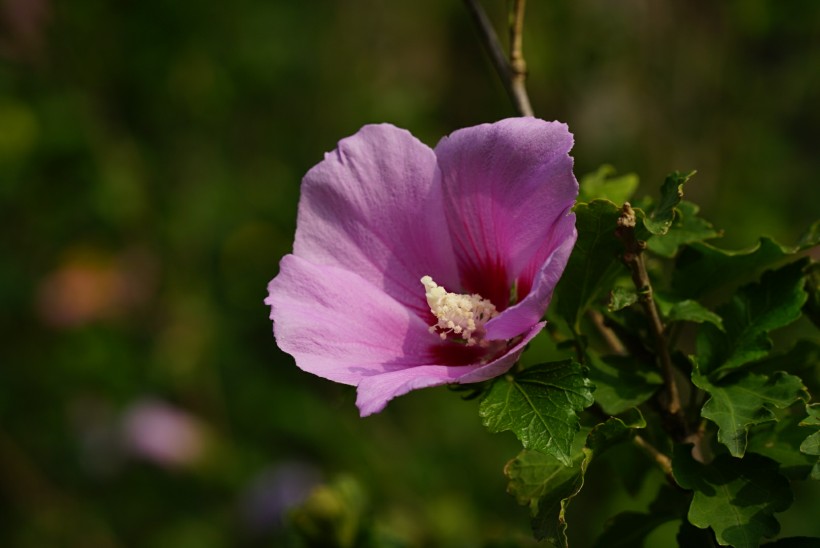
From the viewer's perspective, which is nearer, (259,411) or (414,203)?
(414,203)

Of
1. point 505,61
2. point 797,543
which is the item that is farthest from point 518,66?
point 797,543

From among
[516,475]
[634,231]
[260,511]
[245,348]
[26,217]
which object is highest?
[634,231]

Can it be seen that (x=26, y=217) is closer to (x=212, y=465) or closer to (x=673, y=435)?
(x=212, y=465)

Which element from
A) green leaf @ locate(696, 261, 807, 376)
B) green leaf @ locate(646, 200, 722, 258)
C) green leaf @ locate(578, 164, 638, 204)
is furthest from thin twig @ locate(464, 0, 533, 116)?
green leaf @ locate(696, 261, 807, 376)

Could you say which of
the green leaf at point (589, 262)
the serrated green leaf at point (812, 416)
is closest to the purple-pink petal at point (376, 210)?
the green leaf at point (589, 262)

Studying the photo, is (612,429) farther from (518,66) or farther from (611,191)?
(518,66)

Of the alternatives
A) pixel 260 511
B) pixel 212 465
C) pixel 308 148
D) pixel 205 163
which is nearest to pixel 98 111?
pixel 205 163

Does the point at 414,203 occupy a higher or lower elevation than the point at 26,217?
higher
